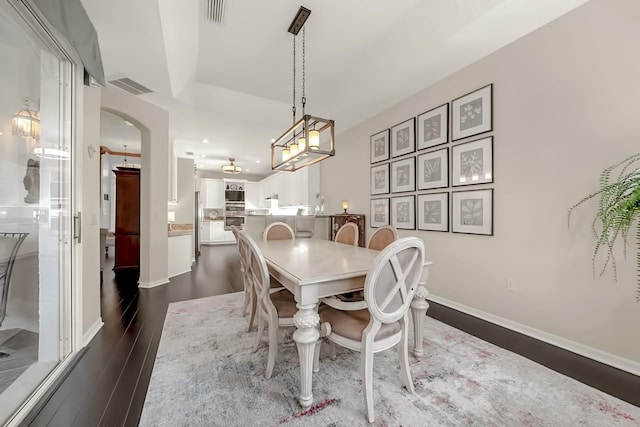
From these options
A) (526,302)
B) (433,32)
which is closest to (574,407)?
(526,302)

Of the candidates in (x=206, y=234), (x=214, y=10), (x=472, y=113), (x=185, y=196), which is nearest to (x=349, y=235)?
(x=472, y=113)

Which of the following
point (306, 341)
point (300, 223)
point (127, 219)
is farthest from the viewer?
point (300, 223)

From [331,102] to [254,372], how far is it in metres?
3.91

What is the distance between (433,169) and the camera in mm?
3197

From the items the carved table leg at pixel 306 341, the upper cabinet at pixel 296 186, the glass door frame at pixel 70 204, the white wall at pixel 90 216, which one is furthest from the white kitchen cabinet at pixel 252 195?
the carved table leg at pixel 306 341

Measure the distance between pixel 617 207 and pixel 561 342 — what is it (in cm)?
124

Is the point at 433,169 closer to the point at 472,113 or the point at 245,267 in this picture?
A: the point at 472,113

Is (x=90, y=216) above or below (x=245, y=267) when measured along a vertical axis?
above

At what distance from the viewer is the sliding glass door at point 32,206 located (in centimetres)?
139

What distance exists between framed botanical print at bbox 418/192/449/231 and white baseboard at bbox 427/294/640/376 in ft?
3.15

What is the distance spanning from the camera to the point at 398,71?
3.07 m

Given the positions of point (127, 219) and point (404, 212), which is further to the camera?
point (127, 219)

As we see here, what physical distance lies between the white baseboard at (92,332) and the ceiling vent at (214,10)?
3.08 metres

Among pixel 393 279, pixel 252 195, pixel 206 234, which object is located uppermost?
pixel 252 195
